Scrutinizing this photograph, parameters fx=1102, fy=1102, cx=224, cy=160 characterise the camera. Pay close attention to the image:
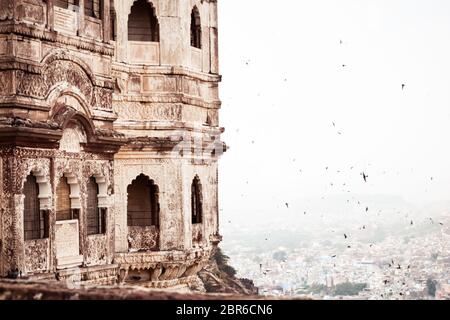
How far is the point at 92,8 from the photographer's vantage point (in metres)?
24.4

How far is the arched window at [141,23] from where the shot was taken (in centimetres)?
2880

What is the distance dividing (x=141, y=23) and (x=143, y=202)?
4699mm

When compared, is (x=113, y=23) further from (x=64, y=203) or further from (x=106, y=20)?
(x=64, y=203)

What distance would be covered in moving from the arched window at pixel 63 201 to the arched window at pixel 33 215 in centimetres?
78

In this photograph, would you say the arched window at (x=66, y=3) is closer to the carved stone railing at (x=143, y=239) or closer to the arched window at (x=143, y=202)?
the arched window at (x=143, y=202)

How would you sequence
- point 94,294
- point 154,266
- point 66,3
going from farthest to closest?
point 154,266, point 66,3, point 94,294

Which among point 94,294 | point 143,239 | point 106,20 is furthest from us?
point 143,239

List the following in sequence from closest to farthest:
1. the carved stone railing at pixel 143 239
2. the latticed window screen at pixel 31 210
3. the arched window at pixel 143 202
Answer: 1. the latticed window screen at pixel 31 210
2. the carved stone railing at pixel 143 239
3. the arched window at pixel 143 202

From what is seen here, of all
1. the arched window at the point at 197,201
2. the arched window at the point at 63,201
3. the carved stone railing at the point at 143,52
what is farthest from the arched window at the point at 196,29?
the arched window at the point at 63,201

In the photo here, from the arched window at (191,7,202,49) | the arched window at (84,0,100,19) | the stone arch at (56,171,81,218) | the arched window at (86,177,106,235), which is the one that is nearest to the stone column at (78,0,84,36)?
the arched window at (84,0,100,19)

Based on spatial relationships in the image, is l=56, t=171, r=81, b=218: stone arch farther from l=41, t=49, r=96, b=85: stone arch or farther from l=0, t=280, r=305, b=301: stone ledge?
l=0, t=280, r=305, b=301: stone ledge

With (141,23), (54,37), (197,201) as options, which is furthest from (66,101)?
(197,201)
